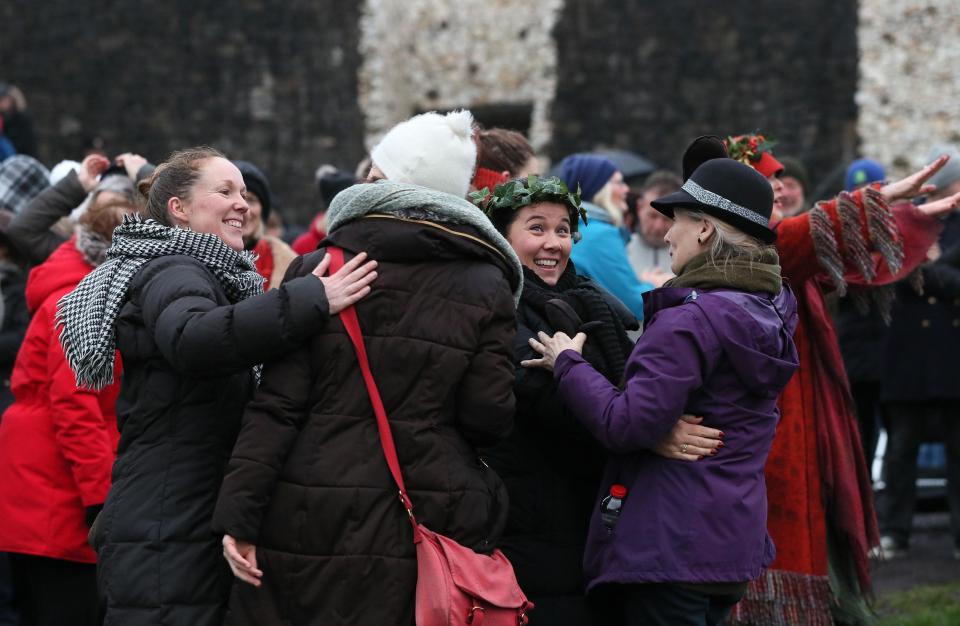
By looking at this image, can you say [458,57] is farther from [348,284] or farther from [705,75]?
[348,284]

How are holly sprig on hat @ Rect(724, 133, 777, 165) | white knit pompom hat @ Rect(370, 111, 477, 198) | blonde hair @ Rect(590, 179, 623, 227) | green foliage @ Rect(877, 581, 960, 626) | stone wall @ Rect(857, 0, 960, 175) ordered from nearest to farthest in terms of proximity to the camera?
white knit pompom hat @ Rect(370, 111, 477, 198) → holly sprig on hat @ Rect(724, 133, 777, 165) → blonde hair @ Rect(590, 179, 623, 227) → green foliage @ Rect(877, 581, 960, 626) → stone wall @ Rect(857, 0, 960, 175)

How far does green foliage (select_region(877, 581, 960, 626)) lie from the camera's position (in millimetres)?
5551

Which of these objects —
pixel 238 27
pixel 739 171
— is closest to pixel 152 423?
pixel 739 171

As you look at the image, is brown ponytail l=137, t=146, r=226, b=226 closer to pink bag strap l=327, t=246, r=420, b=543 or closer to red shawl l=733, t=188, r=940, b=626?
pink bag strap l=327, t=246, r=420, b=543

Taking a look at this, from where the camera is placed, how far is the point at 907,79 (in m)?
12.6

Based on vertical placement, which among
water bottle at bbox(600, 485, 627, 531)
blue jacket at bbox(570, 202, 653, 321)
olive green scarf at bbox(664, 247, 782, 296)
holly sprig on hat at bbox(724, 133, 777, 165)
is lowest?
water bottle at bbox(600, 485, 627, 531)

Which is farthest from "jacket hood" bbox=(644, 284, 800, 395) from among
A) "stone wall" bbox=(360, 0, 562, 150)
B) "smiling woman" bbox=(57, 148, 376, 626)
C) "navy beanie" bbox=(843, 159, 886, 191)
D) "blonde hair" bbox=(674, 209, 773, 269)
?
"stone wall" bbox=(360, 0, 562, 150)

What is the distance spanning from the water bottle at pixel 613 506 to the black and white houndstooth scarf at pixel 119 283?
3.67 ft

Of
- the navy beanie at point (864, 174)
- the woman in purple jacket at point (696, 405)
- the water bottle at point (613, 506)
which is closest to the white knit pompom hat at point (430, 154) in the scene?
the woman in purple jacket at point (696, 405)

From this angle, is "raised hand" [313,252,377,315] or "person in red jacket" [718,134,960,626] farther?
"person in red jacket" [718,134,960,626]

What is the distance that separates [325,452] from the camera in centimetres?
295

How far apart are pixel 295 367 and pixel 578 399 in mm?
779

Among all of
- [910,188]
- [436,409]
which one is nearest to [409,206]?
[436,409]

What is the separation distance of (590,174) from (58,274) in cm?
228
